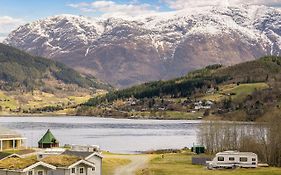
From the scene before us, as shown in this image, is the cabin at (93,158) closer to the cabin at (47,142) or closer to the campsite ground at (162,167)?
the campsite ground at (162,167)

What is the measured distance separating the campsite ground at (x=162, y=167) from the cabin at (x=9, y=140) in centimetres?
1401

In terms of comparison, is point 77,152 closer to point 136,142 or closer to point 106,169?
point 106,169

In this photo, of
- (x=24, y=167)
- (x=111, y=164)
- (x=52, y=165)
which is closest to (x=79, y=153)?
(x=52, y=165)

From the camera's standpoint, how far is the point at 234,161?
8456 cm

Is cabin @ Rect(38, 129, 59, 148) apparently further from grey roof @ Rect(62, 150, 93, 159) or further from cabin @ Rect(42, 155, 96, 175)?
cabin @ Rect(42, 155, 96, 175)

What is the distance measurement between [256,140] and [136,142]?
67.7 m

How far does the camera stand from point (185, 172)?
3056 inches

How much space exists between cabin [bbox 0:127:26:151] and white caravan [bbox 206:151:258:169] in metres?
30.3

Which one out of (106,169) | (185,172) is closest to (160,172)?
(185,172)

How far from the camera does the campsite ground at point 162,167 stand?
3066 inches

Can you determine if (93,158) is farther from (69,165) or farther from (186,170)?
(186,170)

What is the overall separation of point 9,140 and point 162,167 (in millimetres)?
25142

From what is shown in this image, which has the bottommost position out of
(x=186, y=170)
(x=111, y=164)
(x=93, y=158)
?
(x=186, y=170)

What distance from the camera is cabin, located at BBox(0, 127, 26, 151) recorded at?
92375mm
